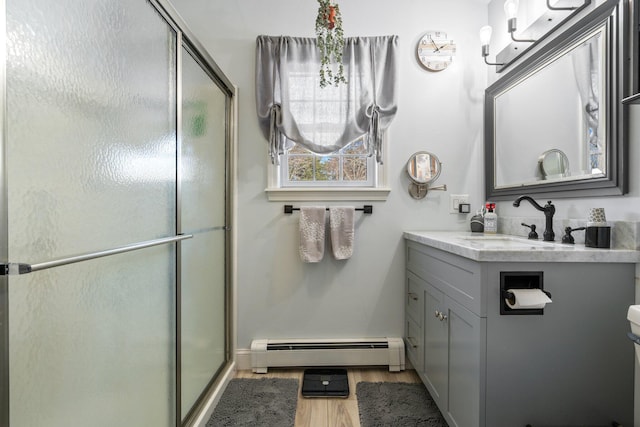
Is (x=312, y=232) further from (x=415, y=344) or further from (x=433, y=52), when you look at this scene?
(x=433, y=52)

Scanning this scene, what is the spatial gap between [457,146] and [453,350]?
136 centimetres

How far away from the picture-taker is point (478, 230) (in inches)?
79.9

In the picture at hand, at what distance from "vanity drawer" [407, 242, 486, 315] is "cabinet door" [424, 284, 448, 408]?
8cm

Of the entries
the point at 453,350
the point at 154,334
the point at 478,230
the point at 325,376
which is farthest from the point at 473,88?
the point at 154,334

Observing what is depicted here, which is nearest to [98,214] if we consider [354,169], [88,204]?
[88,204]

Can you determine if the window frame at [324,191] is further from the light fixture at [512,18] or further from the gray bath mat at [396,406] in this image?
the gray bath mat at [396,406]

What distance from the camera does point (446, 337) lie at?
1.42m

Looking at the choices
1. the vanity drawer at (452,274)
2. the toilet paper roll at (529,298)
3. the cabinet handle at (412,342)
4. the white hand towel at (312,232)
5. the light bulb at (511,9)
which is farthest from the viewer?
the white hand towel at (312,232)

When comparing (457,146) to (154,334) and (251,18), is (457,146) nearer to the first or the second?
(251,18)

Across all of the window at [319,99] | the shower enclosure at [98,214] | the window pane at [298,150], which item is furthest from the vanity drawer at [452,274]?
the shower enclosure at [98,214]

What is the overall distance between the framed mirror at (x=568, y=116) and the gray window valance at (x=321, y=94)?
0.72 metres

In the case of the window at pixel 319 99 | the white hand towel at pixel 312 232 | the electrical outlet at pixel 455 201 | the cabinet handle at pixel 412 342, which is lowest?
the cabinet handle at pixel 412 342

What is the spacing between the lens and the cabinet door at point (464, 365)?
1.12m

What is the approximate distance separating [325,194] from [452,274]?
0.99 metres
